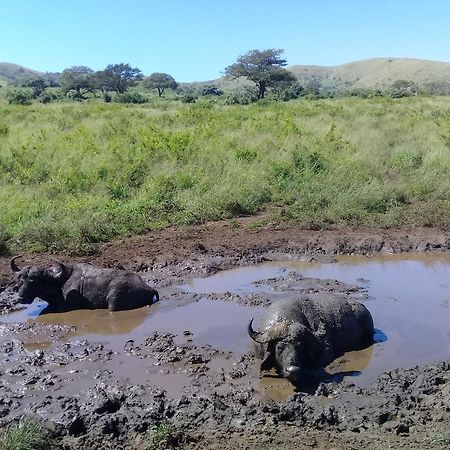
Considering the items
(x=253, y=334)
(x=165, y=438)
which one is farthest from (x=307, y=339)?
(x=165, y=438)

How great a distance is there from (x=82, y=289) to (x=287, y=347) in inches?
154

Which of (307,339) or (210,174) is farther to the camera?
(210,174)

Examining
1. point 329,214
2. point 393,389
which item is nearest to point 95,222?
point 329,214

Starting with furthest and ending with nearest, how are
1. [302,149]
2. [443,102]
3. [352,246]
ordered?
[443,102] → [302,149] → [352,246]

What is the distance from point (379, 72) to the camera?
123375mm

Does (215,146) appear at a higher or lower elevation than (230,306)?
higher

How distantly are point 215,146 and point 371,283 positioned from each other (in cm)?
948

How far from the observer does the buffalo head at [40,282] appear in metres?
8.99

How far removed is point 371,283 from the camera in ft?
33.6

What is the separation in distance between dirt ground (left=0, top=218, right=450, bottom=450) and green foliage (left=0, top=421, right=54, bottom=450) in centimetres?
20

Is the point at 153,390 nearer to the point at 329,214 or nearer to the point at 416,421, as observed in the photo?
the point at 416,421

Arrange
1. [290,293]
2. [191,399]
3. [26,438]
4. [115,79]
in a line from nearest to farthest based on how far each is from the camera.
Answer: [26,438], [191,399], [290,293], [115,79]

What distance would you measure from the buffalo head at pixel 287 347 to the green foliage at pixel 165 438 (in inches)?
60.1

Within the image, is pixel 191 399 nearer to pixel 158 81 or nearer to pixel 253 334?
pixel 253 334
